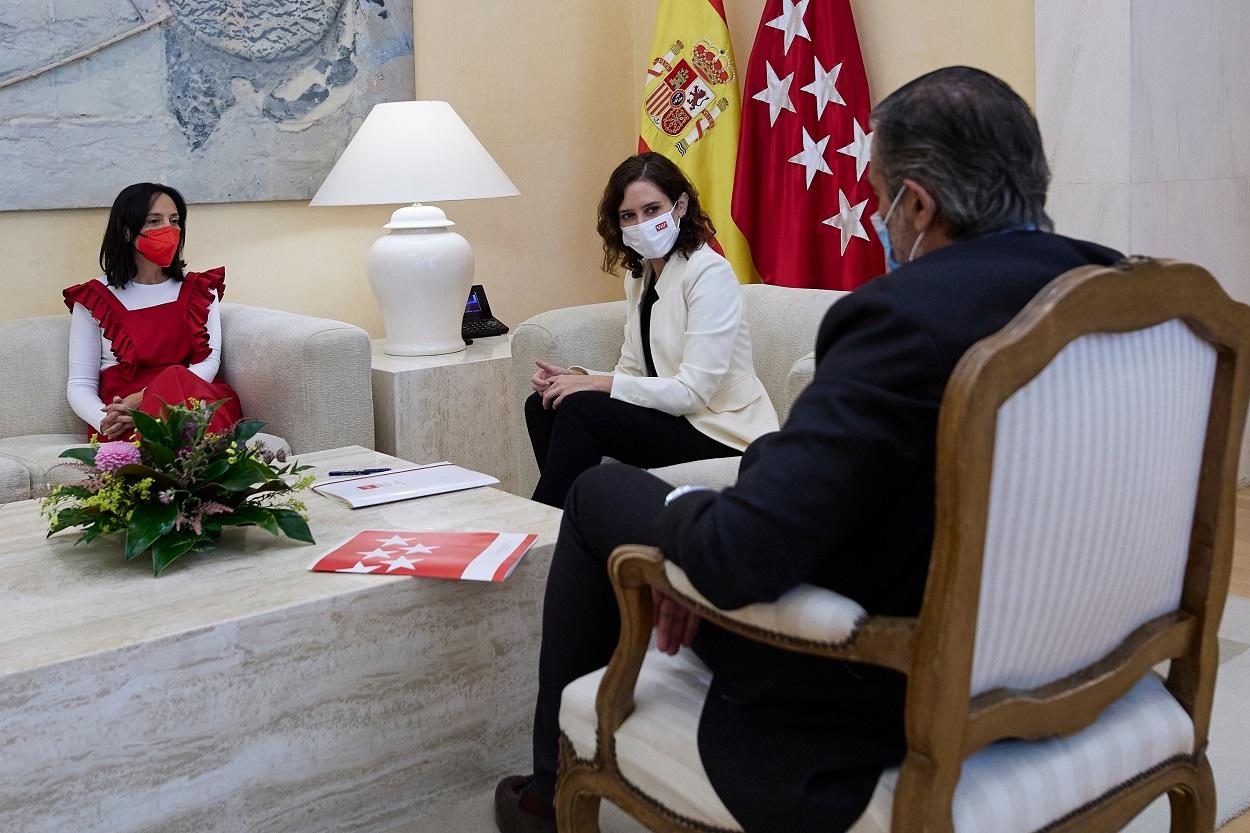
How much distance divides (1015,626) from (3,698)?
1.29 m

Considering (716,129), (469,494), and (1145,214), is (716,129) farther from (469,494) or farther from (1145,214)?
(469,494)

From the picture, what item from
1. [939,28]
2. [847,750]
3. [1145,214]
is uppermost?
[939,28]

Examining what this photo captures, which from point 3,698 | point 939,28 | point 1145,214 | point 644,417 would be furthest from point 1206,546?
point 939,28

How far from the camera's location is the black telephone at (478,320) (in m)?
4.18

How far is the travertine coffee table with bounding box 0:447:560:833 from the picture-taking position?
1.74m

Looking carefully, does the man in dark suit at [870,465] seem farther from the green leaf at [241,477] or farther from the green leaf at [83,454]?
the green leaf at [83,454]

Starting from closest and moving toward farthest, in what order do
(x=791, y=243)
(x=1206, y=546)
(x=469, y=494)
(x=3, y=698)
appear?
1. (x=1206, y=546)
2. (x=3, y=698)
3. (x=469, y=494)
4. (x=791, y=243)

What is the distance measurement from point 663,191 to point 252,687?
167 cm

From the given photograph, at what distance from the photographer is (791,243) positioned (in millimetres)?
4246

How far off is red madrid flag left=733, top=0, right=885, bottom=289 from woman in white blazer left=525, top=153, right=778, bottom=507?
1.11 m

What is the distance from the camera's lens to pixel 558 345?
11.1 ft

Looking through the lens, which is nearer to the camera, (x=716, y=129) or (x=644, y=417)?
(x=644, y=417)

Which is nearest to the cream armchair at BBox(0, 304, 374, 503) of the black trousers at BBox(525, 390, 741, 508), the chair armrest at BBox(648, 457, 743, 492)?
the black trousers at BBox(525, 390, 741, 508)

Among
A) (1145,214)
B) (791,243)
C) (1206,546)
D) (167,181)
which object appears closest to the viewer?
(1206,546)
